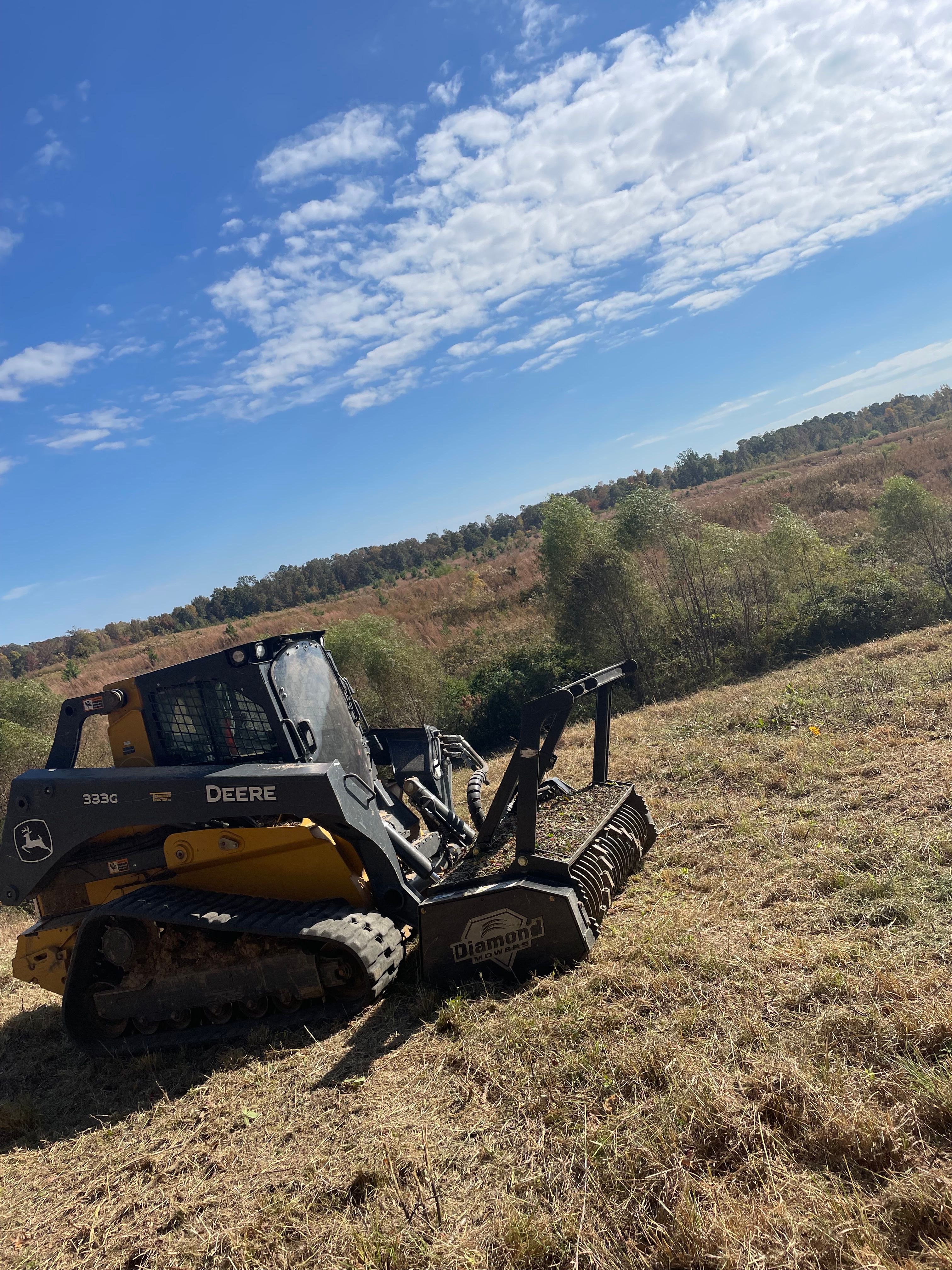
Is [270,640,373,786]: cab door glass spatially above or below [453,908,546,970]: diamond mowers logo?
above

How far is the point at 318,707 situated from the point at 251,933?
1.64 m

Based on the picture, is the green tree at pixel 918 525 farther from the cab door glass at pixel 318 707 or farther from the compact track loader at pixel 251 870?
the cab door glass at pixel 318 707

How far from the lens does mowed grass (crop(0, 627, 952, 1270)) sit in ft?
7.66

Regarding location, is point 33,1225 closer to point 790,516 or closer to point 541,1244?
point 541,1244

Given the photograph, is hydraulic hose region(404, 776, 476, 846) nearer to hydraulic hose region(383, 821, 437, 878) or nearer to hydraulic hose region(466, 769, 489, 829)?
hydraulic hose region(466, 769, 489, 829)

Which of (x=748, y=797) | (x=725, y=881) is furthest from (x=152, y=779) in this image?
(x=748, y=797)

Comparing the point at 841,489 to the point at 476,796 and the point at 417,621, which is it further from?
the point at 476,796

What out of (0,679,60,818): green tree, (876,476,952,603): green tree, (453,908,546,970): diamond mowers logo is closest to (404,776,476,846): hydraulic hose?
(453,908,546,970): diamond mowers logo

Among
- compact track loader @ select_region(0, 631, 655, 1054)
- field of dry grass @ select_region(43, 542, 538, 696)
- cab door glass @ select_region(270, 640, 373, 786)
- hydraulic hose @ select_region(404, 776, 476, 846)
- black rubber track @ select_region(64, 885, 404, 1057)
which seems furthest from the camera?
field of dry grass @ select_region(43, 542, 538, 696)

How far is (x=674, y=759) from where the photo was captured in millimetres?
8609

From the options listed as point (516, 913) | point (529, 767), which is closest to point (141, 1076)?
point (516, 913)

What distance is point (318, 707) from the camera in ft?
17.5

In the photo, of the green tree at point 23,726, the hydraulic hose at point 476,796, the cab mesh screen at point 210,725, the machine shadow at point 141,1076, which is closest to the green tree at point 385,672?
the green tree at point 23,726

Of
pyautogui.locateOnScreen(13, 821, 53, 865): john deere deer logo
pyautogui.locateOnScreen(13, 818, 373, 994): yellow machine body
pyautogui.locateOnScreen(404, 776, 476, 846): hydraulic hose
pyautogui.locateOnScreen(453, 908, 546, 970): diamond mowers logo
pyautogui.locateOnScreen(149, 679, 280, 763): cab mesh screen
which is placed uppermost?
pyautogui.locateOnScreen(149, 679, 280, 763): cab mesh screen
